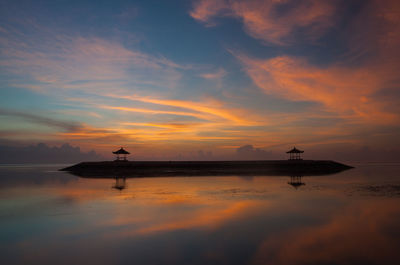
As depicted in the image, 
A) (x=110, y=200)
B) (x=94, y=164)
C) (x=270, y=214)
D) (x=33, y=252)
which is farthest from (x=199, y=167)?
(x=33, y=252)

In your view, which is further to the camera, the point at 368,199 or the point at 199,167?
the point at 199,167

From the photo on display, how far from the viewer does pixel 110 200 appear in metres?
21.7

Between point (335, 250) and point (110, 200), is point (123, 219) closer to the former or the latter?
point (110, 200)

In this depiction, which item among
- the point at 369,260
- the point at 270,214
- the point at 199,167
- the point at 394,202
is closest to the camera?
the point at 369,260

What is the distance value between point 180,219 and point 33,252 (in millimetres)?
7428

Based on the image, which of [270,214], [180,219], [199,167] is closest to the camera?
[180,219]

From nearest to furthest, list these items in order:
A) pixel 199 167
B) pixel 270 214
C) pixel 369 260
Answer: pixel 369 260 → pixel 270 214 → pixel 199 167

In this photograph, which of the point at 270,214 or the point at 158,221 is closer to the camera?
the point at 158,221

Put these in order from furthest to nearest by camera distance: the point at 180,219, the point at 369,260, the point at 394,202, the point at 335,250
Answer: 1. the point at 394,202
2. the point at 180,219
3. the point at 335,250
4. the point at 369,260

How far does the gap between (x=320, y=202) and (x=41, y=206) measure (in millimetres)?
22226

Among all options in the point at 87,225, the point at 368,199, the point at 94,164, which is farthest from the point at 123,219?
the point at 94,164

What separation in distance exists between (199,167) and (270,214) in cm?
4792

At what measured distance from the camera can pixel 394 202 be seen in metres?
19.9

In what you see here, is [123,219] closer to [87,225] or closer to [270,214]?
[87,225]
